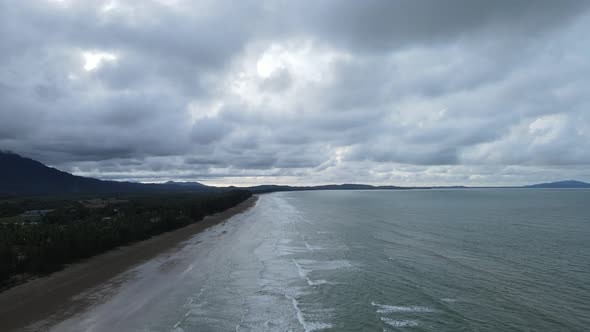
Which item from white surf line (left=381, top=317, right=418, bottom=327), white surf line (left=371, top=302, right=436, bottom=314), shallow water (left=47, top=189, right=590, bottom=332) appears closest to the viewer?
white surf line (left=381, top=317, right=418, bottom=327)

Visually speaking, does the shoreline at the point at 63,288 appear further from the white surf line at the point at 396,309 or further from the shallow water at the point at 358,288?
the white surf line at the point at 396,309

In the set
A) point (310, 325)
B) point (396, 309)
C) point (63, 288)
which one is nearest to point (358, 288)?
point (396, 309)

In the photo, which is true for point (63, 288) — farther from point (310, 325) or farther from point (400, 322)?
point (400, 322)

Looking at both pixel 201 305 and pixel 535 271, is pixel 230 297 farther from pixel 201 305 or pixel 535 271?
pixel 535 271

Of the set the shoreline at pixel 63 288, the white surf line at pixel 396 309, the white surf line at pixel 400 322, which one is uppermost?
the shoreline at pixel 63 288

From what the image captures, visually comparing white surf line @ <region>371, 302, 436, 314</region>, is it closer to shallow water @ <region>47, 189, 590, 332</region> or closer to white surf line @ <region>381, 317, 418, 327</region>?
shallow water @ <region>47, 189, 590, 332</region>

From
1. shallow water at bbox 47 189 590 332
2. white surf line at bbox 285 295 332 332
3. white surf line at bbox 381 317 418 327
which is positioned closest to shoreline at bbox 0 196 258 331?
shallow water at bbox 47 189 590 332

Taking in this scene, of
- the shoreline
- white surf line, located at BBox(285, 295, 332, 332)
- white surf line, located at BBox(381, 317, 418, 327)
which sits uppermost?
the shoreline

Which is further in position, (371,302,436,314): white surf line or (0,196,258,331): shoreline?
(371,302,436,314): white surf line

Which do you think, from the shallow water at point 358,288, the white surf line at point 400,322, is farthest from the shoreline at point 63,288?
the white surf line at point 400,322
